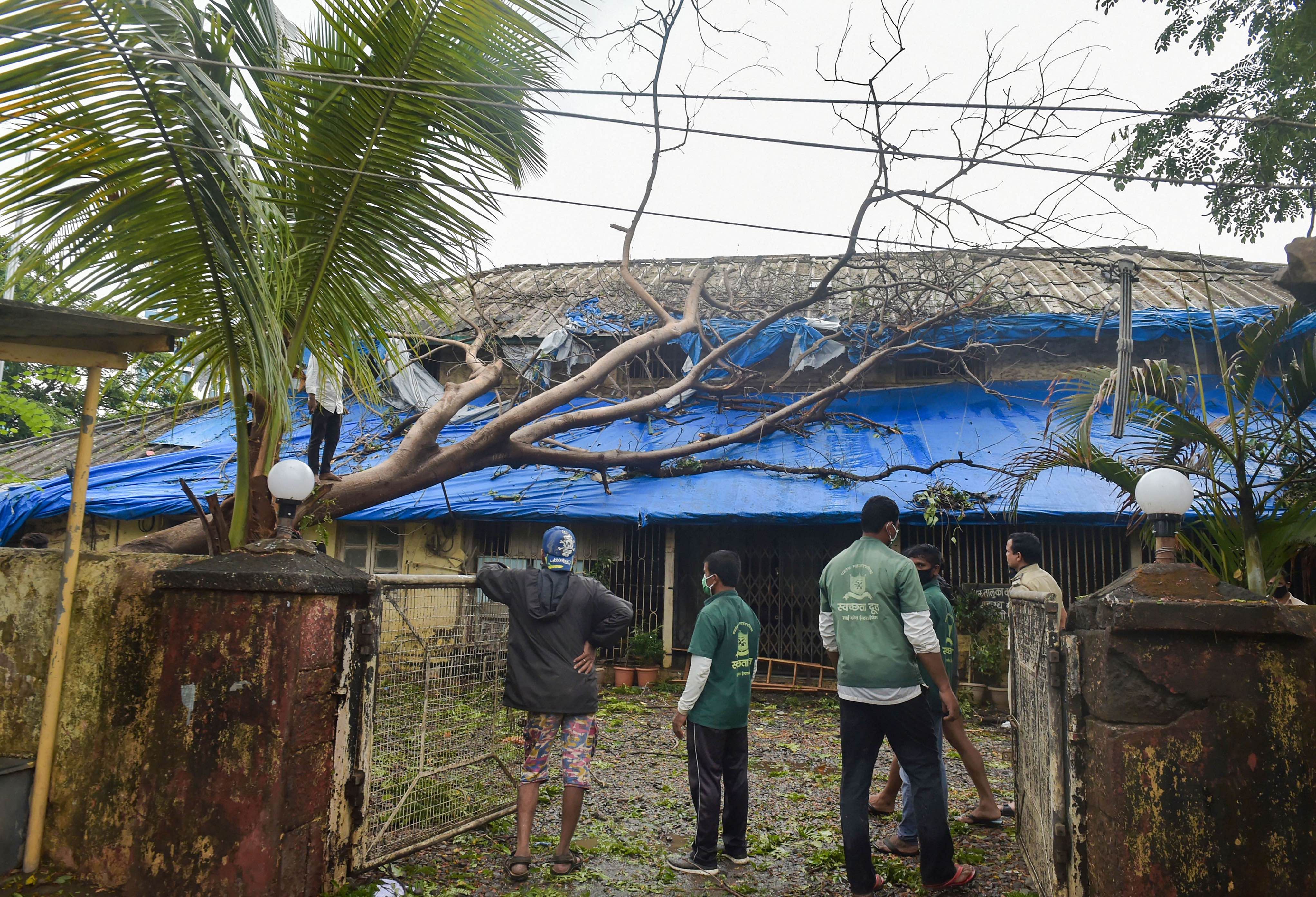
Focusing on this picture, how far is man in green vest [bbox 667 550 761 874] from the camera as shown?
454 cm

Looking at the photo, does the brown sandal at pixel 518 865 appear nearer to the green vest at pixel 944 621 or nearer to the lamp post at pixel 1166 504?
the green vest at pixel 944 621

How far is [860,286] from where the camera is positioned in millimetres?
10297

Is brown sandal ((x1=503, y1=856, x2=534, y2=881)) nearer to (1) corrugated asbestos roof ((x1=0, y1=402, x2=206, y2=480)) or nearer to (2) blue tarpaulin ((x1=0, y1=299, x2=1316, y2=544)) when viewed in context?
(2) blue tarpaulin ((x1=0, y1=299, x2=1316, y2=544))

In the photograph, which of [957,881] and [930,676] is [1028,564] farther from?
[957,881]

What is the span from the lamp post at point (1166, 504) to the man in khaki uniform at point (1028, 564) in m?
1.68

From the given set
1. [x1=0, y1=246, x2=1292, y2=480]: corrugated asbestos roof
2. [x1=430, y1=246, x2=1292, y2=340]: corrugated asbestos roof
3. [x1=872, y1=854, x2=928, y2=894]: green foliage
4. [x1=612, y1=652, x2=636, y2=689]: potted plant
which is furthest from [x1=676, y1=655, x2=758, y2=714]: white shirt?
A: [x1=0, y1=246, x2=1292, y2=480]: corrugated asbestos roof

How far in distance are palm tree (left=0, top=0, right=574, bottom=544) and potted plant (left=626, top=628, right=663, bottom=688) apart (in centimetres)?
620

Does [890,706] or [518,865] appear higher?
[890,706]

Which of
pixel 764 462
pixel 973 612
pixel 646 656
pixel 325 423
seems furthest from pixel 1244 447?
pixel 646 656

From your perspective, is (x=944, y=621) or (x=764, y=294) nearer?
(x=944, y=621)

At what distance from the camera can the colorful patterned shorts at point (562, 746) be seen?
14.7 feet

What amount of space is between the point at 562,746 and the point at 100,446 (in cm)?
1168

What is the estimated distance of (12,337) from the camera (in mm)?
4262

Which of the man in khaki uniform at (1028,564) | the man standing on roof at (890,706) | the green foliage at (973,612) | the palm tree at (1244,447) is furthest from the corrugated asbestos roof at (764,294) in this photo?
the man standing on roof at (890,706)
